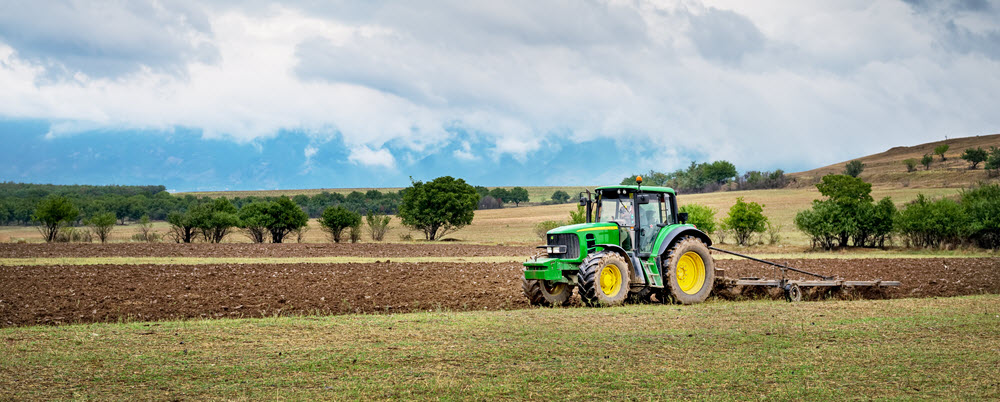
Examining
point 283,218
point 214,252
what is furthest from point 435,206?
point 214,252

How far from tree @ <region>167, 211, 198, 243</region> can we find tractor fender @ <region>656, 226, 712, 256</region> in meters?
51.9

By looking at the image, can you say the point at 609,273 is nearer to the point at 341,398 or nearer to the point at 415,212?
the point at 341,398

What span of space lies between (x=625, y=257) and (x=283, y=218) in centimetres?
5059

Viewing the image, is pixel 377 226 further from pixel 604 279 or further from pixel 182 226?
pixel 604 279

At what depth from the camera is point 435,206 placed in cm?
7012

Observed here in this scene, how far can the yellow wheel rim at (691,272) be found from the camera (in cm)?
1752

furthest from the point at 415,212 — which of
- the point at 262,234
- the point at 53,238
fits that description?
the point at 53,238

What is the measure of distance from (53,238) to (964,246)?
65422 mm

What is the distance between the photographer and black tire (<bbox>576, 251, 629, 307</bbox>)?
15.3 m

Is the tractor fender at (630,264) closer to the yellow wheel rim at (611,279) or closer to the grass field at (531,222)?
the yellow wheel rim at (611,279)

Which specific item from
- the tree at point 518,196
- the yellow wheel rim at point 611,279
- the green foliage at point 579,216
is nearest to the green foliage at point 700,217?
the green foliage at point 579,216

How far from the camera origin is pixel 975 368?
368 inches

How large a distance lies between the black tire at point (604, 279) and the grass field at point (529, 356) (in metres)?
0.62

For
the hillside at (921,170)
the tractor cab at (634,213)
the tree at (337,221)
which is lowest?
the tractor cab at (634,213)
